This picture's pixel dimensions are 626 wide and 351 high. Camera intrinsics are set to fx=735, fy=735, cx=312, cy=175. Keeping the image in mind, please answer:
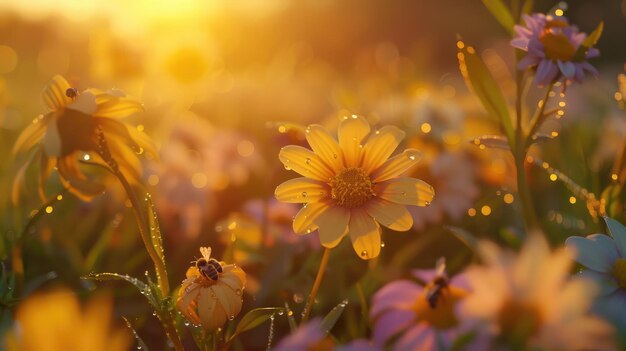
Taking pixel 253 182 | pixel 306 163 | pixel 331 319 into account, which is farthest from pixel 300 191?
pixel 253 182

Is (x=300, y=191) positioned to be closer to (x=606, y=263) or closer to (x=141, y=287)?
(x=141, y=287)

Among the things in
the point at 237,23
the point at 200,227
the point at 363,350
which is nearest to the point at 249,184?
the point at 200,227

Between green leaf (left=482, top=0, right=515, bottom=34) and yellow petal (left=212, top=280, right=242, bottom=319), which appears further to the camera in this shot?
green leaf (left=482, top=0, right=515, bottom=34)

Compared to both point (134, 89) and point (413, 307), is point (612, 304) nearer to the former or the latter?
point (413, 307)

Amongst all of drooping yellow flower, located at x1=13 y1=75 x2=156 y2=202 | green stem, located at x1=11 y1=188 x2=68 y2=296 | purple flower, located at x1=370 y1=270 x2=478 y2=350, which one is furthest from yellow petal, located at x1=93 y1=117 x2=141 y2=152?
purple flower, located at x1=370 y1=270 x2=478 y2=350

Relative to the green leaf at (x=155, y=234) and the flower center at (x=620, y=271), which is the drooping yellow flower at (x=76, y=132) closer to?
the green leaf at (x=155, y=234)

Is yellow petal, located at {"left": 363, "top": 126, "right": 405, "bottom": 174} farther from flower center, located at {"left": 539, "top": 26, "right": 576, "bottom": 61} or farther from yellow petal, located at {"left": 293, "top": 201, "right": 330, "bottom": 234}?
flower center, located at {"left": 539, "top": 26, "right": 576, "bottom": 61}

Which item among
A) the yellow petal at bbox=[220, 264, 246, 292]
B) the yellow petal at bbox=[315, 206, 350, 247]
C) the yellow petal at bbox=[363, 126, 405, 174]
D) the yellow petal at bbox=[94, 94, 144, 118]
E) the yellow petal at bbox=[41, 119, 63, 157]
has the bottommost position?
the yellow petal at bbox=[220, 264, 246, 292]
